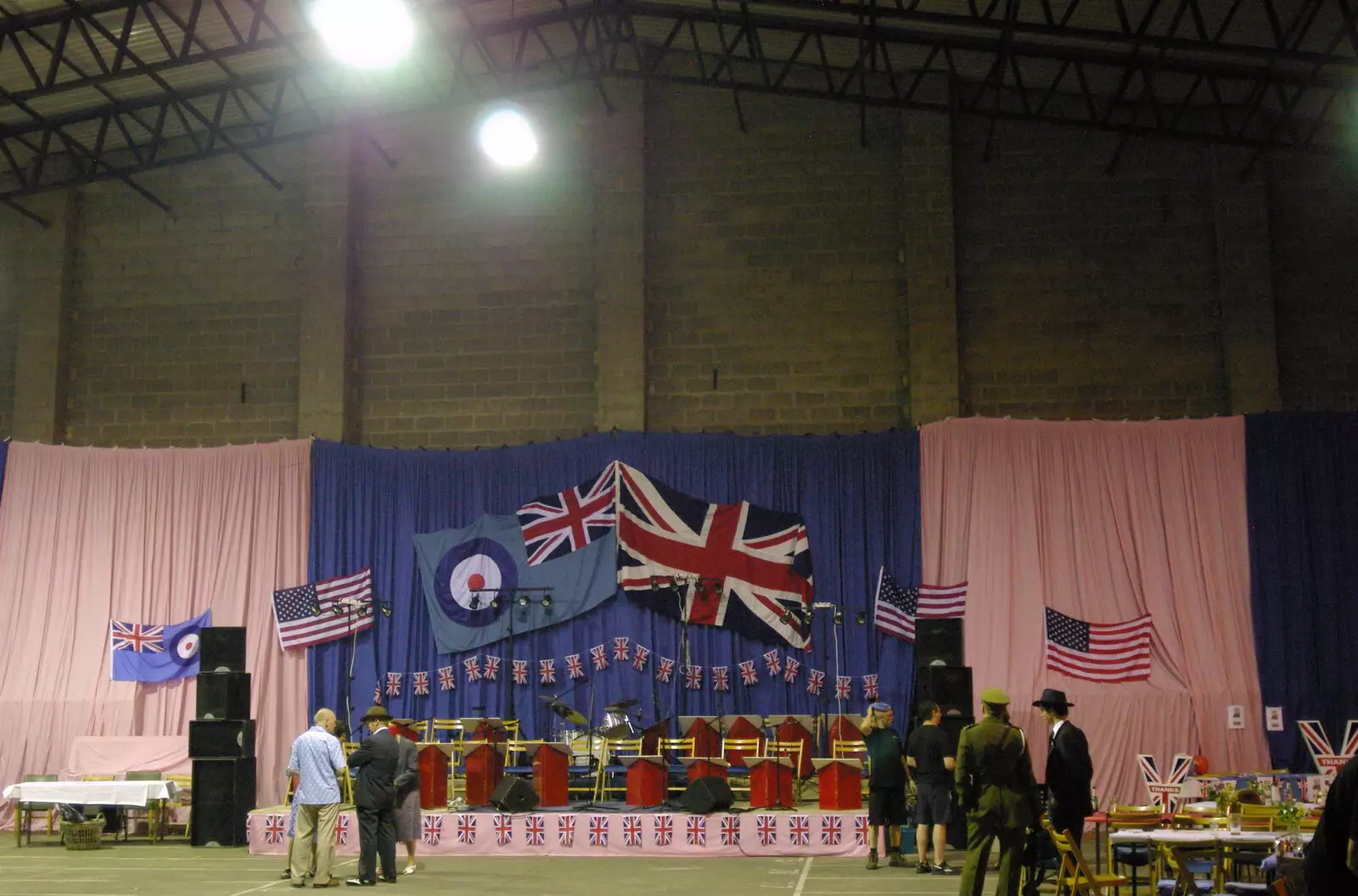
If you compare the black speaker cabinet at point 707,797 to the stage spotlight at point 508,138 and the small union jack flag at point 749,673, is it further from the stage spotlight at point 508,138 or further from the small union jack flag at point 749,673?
the stage spotlight at point 508,138

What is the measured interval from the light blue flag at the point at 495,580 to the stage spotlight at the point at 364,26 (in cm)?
569

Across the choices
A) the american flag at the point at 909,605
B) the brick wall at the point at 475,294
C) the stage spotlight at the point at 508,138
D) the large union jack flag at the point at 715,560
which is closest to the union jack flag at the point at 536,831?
the large union jack flag at the point at 715,560

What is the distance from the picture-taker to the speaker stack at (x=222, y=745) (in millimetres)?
13602

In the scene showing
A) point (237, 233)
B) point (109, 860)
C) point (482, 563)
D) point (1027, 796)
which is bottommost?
point (109, 860)

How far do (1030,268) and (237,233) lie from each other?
9905mm

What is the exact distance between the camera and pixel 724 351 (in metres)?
17.0

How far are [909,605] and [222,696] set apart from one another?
7.23m

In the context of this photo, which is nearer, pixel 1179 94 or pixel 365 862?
pixel 365 862

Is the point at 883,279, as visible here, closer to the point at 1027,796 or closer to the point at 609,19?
the point at 609,19

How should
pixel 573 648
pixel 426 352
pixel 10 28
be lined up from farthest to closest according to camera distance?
pixel 426 352
pixel 573 648
pixel 10 28

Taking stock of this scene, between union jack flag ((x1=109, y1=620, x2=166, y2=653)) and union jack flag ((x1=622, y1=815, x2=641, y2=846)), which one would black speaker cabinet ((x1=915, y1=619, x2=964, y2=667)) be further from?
union jack flag ((x1=109, y1=620, x2=166, y2=653))

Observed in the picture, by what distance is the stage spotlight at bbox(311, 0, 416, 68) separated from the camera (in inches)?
498

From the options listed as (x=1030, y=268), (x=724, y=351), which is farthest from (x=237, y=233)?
(x=1030, y=268)

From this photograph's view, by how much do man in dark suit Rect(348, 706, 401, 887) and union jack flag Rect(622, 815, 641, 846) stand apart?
249cm
